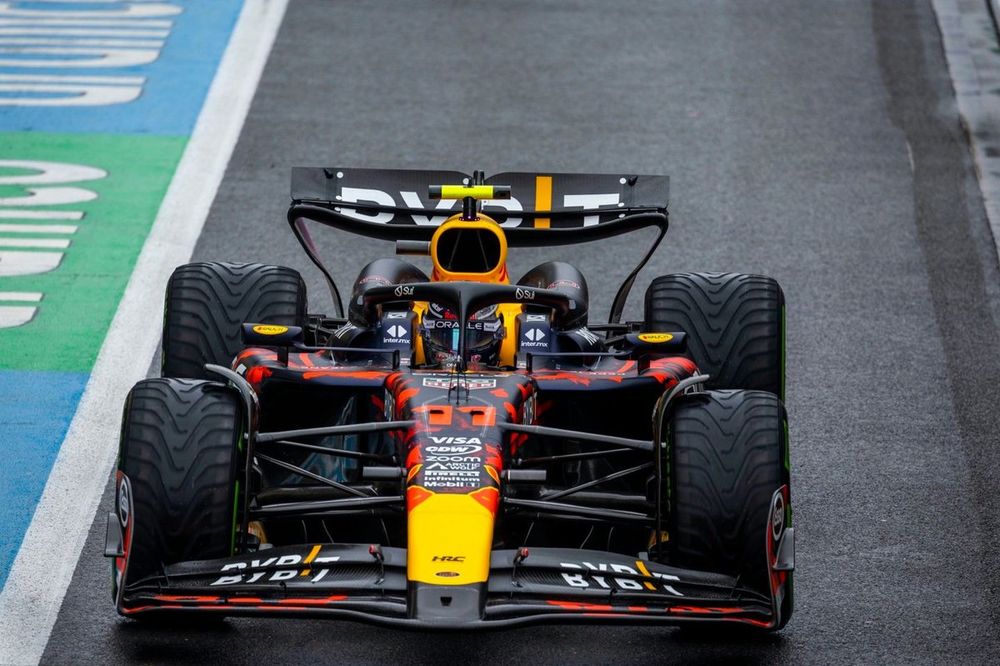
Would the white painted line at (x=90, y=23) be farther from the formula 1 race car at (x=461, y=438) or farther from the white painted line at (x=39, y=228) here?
the formula 1 race car at (x=461, y=438)

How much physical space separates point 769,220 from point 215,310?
19.2 ft

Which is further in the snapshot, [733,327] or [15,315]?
[15,315]

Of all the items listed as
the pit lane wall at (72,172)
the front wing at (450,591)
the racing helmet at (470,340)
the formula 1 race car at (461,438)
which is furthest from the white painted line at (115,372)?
the racing helmet at (470,340)

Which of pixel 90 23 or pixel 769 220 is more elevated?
pixel 90 23

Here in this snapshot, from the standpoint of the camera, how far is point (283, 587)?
6.53 meters

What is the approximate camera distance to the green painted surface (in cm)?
1088

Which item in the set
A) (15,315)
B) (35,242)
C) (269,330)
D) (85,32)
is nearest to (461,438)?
(269,330)

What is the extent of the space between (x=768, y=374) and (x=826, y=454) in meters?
0.96

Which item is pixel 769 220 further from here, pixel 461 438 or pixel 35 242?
pixel 461 438

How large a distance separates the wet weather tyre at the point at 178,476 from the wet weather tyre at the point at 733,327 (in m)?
2.84

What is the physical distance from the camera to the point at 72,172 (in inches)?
549

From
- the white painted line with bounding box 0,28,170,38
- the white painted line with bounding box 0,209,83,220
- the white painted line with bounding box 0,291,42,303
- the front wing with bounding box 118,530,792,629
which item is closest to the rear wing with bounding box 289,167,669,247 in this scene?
the white painted line with bounding box 0,291,42,303

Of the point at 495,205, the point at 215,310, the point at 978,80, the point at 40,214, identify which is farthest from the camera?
the point at 978,80

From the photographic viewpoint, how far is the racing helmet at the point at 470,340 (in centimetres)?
844
